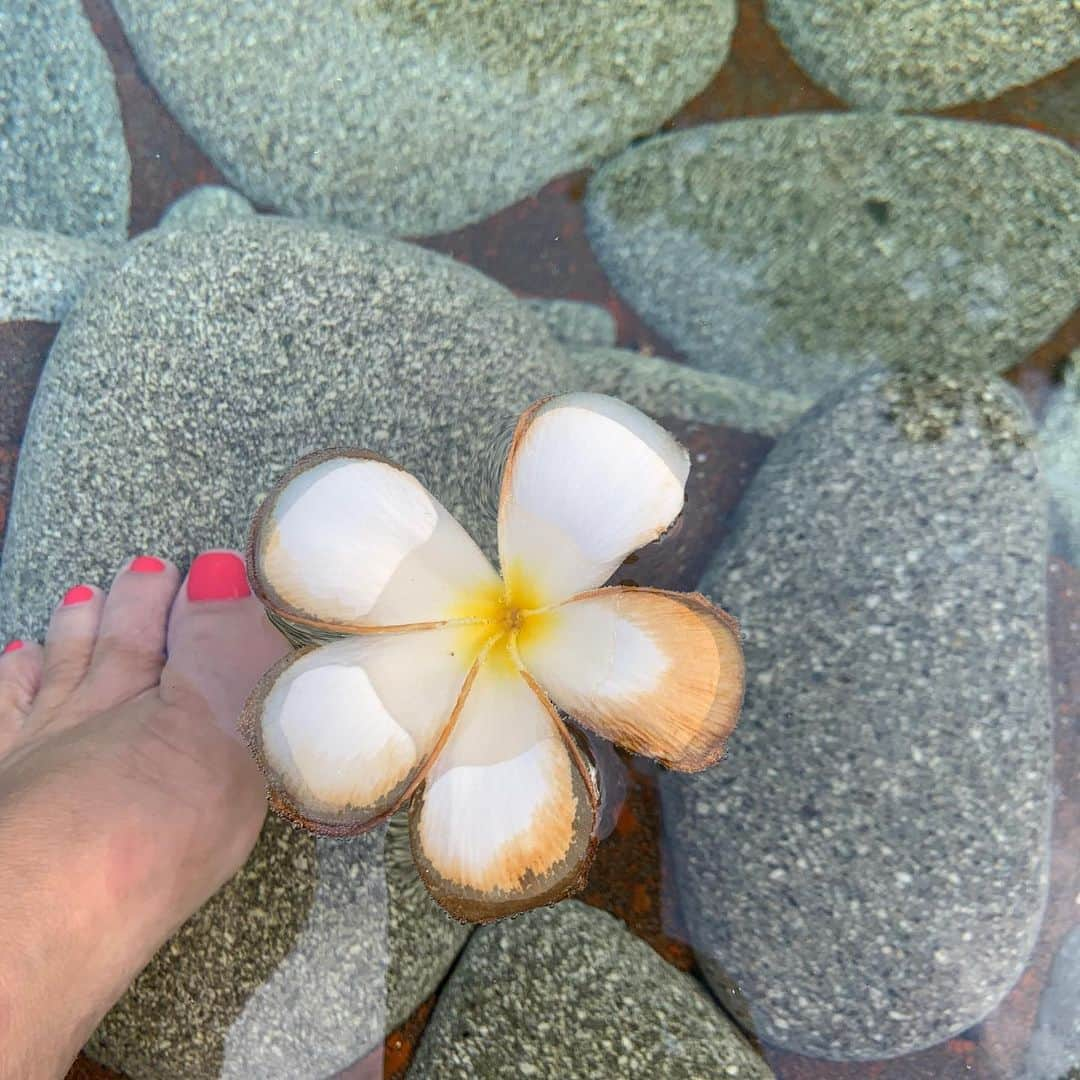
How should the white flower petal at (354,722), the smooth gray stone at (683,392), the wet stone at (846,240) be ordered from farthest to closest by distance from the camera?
the wet stone at (846,240)
the smooth gray stone at (683,392)
the white flower petal at (354,722)

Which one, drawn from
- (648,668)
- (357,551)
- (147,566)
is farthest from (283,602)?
(147,566)

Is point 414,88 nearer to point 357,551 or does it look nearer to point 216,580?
point 216,580

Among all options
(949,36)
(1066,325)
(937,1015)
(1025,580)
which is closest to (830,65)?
(949,36)

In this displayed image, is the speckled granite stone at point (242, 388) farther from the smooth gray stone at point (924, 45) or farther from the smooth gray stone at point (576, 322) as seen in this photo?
the smooth gray stone at point (924, 45)

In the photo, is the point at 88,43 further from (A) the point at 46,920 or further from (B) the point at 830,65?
(A) the point at 46,920

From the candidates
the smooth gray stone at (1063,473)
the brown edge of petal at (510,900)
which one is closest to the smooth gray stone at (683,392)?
the smooth gray stone at (1063,473)

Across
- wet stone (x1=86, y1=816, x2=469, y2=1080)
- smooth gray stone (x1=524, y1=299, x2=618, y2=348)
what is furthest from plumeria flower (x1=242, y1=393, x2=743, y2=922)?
smooth gray stone (x1=524, y1=299, x2=618, y2=348)

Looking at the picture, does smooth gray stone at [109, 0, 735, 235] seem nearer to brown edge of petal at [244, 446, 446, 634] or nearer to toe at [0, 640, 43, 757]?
toe at [0, 640, 43, 757]
